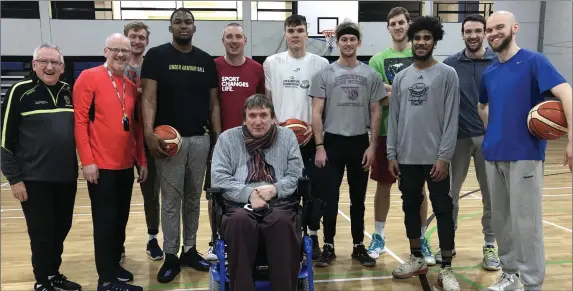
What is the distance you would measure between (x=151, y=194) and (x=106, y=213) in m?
0.80

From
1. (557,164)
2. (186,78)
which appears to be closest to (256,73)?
(186,78)

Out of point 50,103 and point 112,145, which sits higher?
point 50,103

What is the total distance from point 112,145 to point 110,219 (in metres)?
0.44

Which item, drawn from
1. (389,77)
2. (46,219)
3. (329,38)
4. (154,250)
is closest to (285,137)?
(389,77)

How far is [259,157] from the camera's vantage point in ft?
8.42

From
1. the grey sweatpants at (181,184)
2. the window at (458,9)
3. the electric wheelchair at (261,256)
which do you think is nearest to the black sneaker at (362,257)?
the electric wheelchair at (261,256)

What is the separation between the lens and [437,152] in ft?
8.79

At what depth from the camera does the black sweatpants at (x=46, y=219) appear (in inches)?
102

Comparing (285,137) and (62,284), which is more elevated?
(285,137)

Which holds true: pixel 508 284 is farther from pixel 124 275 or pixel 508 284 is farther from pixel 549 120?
pixel 124 275

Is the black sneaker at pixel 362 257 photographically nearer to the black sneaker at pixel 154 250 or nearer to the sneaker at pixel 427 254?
the sneaker at pixel 427 254

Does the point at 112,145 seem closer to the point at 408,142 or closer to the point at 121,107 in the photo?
the point at 121,107

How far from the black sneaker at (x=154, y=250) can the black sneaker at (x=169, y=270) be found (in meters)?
0.43

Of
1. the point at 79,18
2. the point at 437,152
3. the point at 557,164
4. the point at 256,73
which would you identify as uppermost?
the point at 79,18
